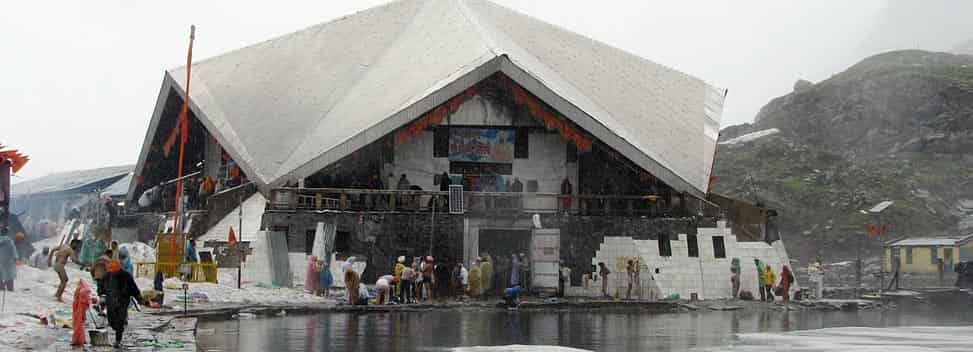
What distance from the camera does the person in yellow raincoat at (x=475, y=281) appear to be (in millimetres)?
38219

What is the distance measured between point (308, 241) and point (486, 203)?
6076mm

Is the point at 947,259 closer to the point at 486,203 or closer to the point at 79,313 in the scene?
the point at 486,203

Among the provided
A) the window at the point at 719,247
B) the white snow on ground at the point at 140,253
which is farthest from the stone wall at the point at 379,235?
the window at the point at 719,247

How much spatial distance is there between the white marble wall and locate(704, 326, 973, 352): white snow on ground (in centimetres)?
1241

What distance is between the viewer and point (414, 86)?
43.6m

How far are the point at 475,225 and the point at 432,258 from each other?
2.16m

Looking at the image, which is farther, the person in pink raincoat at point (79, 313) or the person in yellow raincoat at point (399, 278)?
the person in yellow raincoat at point (399, 278)

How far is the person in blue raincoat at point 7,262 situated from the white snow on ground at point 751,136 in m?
114

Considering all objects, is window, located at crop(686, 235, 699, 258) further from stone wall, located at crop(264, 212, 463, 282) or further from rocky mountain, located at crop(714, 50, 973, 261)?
rocky mountain, located at crop(714, 50, 973, 261)

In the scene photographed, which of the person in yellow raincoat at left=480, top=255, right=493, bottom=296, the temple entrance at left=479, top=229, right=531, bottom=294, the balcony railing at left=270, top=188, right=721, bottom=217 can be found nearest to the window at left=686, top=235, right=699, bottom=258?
the balcony railing at left=270, top=188, right=721, bottom=217

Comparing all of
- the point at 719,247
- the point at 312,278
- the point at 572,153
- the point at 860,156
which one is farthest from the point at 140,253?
the point at 860,156

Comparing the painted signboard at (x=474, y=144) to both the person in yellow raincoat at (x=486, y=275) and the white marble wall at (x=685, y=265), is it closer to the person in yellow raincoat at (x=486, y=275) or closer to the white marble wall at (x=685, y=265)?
the person in yellow raincoat at (x=486, y=275)

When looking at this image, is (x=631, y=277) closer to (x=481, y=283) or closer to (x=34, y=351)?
(x=481, y=283)

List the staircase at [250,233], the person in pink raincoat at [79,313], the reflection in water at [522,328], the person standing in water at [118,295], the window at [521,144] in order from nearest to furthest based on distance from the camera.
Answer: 1. the person in pink raincoat at [79,313]
2. the person standing in water at [118,295]
3. the reflection in water at [522,328]
4. the staircase at [250,233]
5. the window at [521,144]
